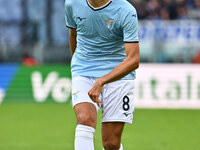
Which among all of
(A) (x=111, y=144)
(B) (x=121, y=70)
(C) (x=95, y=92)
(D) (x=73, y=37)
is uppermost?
(D) (x=73, y=37)

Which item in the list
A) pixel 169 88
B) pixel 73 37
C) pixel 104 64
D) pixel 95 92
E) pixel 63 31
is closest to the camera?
pixel 95 92

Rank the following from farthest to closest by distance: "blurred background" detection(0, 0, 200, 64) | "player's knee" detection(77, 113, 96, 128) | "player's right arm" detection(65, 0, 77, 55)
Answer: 1. "blurred background" detection(0, 0, 200, 64)
2. "player's right arm" detection(65, 0, 77, 55)
3. "player's knee" detection(77, 113, 96, 128)

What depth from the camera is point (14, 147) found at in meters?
7.70

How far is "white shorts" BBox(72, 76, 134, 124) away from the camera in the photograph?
5281mm

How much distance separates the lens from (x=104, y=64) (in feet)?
17.3

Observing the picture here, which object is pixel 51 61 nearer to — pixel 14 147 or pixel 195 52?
pixel 195 52

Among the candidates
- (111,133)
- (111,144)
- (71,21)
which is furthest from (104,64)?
(111,144)

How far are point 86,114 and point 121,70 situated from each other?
52cm

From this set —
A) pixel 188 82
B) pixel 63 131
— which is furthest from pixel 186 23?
pixel 63 131

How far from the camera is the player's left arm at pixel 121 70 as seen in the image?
4.83m

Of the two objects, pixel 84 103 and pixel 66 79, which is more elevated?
pixel 84 103

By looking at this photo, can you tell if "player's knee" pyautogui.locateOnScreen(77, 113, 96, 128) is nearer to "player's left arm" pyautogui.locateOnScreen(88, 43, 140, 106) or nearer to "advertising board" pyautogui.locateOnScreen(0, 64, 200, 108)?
"player's left arm" pyautogui.locateOnScreen(88, 43, 140, 106)

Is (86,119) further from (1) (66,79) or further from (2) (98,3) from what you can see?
(1) (66,79)

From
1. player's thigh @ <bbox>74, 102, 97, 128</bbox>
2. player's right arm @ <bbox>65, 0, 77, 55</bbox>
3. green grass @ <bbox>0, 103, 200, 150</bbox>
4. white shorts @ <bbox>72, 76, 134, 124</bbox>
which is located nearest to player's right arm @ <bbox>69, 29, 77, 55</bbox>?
player's right arm @ <bbox>65, 0, 77, 55</bbox>
